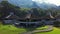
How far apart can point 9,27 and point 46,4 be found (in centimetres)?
100

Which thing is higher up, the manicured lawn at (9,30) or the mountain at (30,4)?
the mountain at (30,4)

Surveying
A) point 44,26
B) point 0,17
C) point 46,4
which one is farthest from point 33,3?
point 0,17

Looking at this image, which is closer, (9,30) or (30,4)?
(9,30)

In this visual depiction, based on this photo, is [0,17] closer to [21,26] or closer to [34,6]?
[21,26]

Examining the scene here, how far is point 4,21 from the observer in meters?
3.43

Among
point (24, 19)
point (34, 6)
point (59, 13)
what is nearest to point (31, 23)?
point (24, 19)

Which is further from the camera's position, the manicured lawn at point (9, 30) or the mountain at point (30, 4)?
the mountain at point (30, 4)

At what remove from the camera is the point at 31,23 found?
3471 mm

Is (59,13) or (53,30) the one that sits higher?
(59,13)

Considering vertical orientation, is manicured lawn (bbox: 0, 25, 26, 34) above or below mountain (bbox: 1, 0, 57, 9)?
below

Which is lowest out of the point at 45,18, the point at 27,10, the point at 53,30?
the point at 53,30

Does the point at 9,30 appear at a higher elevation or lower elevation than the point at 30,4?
lower

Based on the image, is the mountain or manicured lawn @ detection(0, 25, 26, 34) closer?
manicured lawn @ detection(0, 25, 26, 34)

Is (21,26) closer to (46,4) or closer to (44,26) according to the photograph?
(44,26)
